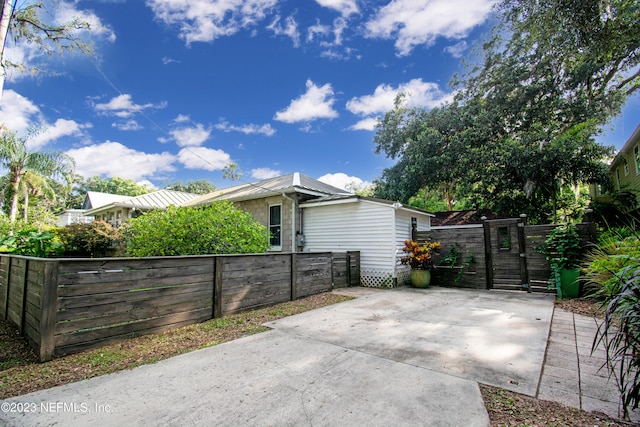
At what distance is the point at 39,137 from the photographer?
1778cm

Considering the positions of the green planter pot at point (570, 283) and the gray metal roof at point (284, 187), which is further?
the gray metal roof at point (284, 187)

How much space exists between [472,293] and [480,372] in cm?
531

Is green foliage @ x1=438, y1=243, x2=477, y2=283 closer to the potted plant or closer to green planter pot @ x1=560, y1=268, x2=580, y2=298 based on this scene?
the potted plant

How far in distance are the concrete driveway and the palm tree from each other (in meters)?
22.2

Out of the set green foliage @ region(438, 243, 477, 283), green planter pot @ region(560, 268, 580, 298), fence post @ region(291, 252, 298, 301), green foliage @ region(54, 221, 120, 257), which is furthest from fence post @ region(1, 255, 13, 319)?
green planter pot @ region(560, 268, 580, 298)

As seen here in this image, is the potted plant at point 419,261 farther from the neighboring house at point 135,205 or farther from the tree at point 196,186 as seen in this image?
the tree at point 196,186

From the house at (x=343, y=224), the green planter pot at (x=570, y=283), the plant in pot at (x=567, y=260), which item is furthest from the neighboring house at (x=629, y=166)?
the house at (x=343, y=224)

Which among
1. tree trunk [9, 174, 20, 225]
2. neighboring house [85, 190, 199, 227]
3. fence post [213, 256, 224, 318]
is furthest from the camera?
tree trunk [9, 174, 20, 225]

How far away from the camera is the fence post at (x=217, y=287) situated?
4742 mm

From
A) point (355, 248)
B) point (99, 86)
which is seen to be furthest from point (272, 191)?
point (99, 86)

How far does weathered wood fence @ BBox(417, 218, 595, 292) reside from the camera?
23.9ft

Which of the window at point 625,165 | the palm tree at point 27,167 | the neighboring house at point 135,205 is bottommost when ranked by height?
the neighboring house at point 135,205

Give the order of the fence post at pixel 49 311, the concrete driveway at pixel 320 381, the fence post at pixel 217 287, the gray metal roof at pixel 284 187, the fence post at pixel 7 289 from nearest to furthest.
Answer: the concrete driveway at pixel 320 381 → the fence post at pixel 49 311 → the fence post at pixel 7 289 → the fence post at pixel 217 287 → the gray metal roof at pixel 284 187

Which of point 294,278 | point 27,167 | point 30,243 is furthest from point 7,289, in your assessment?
point 27,167
